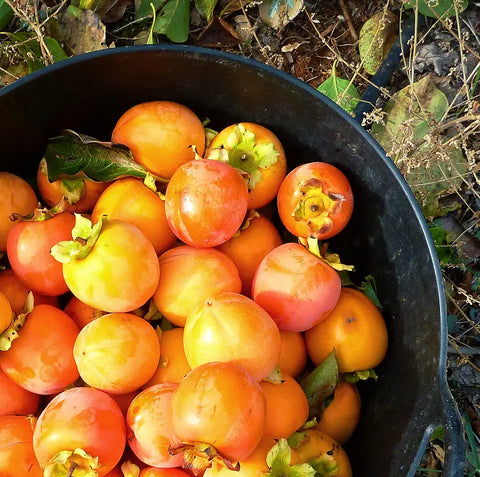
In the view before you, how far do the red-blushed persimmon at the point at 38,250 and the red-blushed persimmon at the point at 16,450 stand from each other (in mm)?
319

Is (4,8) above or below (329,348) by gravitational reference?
above

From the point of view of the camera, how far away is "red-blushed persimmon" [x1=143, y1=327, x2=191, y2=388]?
4.42 ft

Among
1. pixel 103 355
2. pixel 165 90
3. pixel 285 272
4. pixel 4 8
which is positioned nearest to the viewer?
pixel 103 355

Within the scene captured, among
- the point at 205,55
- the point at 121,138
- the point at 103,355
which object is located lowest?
the point at 103,355

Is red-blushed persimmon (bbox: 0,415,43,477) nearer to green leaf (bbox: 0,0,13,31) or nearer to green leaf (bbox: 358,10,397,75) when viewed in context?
green leaf (bbox: 0,0,13,31)

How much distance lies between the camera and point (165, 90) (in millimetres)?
1573

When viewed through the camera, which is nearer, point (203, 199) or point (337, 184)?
point (203, 199)

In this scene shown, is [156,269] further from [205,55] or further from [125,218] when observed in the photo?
[205,55]

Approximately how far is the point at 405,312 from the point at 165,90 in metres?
0.84

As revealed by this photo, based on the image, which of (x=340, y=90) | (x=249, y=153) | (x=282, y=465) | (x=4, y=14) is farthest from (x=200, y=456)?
(x=4, y=14)

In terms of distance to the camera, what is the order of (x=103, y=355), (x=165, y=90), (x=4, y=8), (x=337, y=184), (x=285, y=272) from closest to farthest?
1. (x=103, y=355)
2. (x=285, y=272)
3. (x=337, y=184)
4. (x=165, y=90)
5. (x=4, y=8)

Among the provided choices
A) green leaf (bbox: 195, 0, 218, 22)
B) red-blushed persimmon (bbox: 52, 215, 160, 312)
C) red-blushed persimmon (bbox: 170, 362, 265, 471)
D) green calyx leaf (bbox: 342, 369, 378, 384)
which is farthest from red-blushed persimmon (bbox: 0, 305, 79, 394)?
green leaf (bbox: 195, 0, 218, 22)

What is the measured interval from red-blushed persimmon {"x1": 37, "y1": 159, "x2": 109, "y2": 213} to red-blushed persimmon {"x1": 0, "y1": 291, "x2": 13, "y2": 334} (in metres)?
0.30

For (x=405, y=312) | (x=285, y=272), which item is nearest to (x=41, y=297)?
(x=285, y=272)
